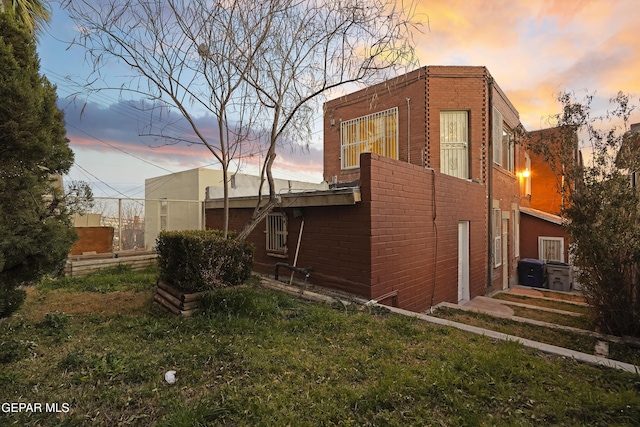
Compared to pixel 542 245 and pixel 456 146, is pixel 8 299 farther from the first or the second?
pixel 542 245

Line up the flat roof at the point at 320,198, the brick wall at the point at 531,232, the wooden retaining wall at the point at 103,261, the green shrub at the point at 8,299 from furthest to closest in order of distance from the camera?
the brick wall at the point at 531,232, the wooden retaining wall at the point at 103,261, the flat roof at the point at 320,198, the green shrub at the point at 8,299

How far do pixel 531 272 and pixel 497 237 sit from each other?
3723 mm

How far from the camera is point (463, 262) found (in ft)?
28.8

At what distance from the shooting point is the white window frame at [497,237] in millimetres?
10692

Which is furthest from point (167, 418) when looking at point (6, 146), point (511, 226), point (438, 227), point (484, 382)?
point (511, 226)

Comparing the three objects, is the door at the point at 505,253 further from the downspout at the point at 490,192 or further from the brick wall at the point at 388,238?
the brick wall at the point at 388,238

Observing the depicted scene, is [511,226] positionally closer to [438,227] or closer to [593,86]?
[438,227]

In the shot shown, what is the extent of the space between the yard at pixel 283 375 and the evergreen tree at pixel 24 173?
86 cm

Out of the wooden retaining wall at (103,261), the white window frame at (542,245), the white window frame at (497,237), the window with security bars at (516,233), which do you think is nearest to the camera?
the wooden retaining wall at (103,261)

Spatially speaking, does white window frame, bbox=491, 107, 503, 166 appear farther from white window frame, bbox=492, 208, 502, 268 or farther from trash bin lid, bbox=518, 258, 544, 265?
trash bin lid, bbox=518, 258, 544, 265

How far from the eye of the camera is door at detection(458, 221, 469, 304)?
8.59m

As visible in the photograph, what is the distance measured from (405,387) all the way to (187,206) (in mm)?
11688

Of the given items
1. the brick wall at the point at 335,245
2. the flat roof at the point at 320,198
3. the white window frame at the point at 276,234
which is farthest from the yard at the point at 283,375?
the white window frame at the point at 276,234

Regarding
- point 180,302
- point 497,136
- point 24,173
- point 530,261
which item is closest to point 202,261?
point 180,302
